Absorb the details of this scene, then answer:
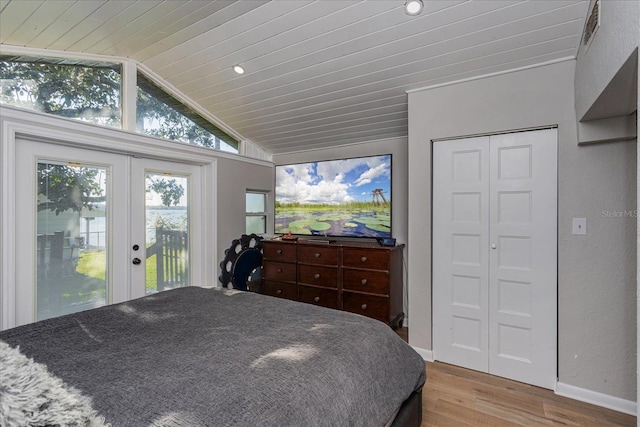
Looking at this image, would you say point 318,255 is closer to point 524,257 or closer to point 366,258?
point 366,258

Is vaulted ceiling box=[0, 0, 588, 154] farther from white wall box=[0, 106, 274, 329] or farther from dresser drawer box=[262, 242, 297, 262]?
dresser drawer box=[262, 242, 297, 262]

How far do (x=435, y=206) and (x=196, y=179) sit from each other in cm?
249

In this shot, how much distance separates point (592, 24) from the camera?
1.63 m

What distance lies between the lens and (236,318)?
63.8 inches

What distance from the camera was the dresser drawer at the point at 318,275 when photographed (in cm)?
321

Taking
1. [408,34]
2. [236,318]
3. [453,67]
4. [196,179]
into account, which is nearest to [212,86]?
[196,179]

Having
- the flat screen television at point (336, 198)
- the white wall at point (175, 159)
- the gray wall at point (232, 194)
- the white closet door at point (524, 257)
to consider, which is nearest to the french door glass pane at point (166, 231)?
the white wall at point (175, 159)

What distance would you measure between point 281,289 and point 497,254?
2197mm

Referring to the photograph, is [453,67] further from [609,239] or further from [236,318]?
[236,318]

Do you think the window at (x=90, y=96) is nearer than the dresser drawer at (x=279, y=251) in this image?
Yes

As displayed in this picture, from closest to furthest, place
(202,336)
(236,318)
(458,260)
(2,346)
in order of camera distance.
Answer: (2,346) → (202,336) → (236,318) → (458,260)

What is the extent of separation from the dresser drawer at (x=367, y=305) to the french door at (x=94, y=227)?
1752 millimetres

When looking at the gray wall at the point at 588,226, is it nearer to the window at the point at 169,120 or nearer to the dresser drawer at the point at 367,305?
the dresser drawer at the point at 367,305

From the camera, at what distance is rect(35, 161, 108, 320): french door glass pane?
234 cm
